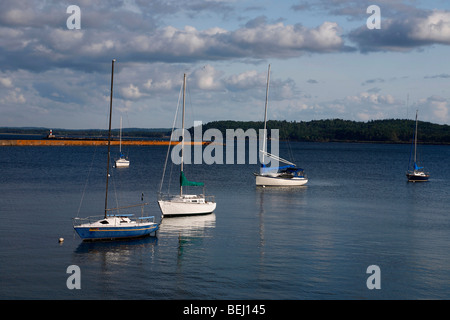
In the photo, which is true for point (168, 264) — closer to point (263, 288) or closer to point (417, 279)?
point (263, 288)

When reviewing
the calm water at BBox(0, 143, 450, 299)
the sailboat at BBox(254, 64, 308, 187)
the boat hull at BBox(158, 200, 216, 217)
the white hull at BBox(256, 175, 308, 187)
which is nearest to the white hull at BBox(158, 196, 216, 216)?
the boat hull at BBox(158, 200, 216, 217)

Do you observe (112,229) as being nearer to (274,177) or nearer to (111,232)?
(111,232)

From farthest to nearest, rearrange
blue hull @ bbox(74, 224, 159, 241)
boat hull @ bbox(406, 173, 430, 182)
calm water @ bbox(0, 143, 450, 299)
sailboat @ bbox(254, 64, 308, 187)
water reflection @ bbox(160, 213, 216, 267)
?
boat hull @ bbox(406, 173, 430, 182) < sailboat @ bbox(254, 64, 308, 187) < water reflection @ bbox(160, 213, 216, 267) < blue hull @ bbox(74, 224, 159, 241) < calm water @ bbox(0, 143, 450, 299)

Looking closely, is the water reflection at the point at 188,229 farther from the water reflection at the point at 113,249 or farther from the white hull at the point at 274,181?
the white hull at the point at 274,181

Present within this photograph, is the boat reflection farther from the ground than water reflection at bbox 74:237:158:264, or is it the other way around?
the boat reflection

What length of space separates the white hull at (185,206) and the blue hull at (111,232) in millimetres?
9230

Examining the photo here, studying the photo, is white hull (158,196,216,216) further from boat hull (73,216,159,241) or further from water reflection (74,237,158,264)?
boat hull (73,216,159,241)

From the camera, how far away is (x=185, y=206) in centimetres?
4953

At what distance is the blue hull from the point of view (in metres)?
37.1

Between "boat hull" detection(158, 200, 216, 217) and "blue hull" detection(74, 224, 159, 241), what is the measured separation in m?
9.20

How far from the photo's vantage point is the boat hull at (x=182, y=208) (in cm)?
4866

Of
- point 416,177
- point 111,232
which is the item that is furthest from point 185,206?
point 416,177
